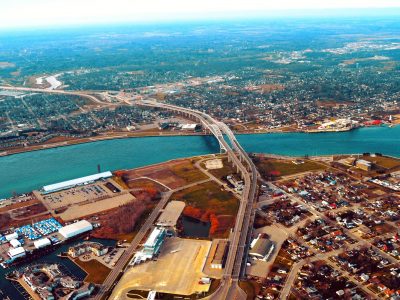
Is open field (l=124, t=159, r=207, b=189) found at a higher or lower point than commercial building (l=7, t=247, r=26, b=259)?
lower

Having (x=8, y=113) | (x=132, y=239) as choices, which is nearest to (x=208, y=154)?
(x=132, y=239)

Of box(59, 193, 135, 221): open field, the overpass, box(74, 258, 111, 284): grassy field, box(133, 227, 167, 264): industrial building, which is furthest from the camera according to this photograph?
box(59, 193, 135, 221): open field

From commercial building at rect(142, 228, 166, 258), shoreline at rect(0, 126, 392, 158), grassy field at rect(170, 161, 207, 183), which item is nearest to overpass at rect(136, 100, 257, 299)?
grassy field at rect(170, 161, 207, 183)

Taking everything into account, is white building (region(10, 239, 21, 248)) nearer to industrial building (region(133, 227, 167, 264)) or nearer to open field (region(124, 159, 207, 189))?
industrial building (region(133, 227, 167, 264))

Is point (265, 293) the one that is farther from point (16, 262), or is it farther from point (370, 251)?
point (16, 262)

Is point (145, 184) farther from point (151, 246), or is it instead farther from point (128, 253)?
point (151, 246)

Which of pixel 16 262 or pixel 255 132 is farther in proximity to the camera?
pixel 255 132

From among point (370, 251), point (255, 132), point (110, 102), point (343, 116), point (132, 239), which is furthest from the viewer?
point (110, 102)

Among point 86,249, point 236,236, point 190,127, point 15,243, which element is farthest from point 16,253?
point 190,127
